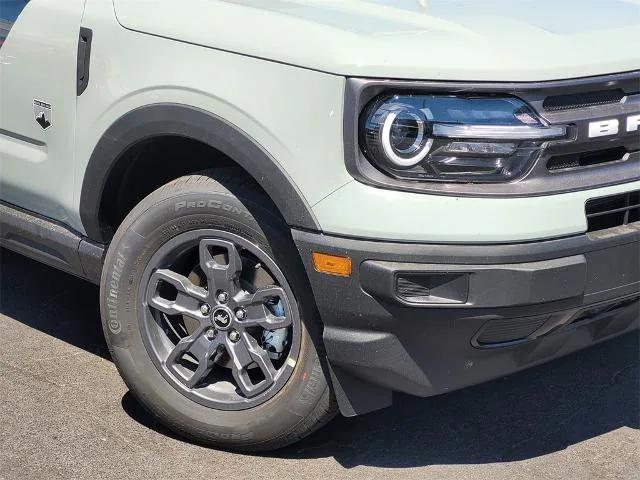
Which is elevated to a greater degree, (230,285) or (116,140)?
(116,140)

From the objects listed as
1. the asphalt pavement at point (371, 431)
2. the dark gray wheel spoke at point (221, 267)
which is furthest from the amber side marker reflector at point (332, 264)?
the asphalt pavement at point (371, 431)

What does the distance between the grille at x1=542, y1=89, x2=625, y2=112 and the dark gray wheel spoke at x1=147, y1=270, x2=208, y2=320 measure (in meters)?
1.24

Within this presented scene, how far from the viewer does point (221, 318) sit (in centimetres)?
358

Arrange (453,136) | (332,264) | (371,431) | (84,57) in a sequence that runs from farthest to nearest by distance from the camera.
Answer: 1. (371,431)
2. (84,57)
3. (332,264)
4. (453,136)

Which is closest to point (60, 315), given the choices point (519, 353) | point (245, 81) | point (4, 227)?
point (4, 227)

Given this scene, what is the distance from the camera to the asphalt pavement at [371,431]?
359 centimetres

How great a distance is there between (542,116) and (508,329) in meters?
0.63

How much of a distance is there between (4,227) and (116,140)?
83cm

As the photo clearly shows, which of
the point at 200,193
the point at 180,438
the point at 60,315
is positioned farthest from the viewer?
the point at 60,315

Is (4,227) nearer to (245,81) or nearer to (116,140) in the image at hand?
(116,140)

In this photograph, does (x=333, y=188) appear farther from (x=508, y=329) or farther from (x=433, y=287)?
(x=508, y=329)

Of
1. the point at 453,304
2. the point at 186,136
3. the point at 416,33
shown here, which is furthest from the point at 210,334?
the point at 416,33

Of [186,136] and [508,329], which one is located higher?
[186,136]

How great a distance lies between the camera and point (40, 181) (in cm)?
400
